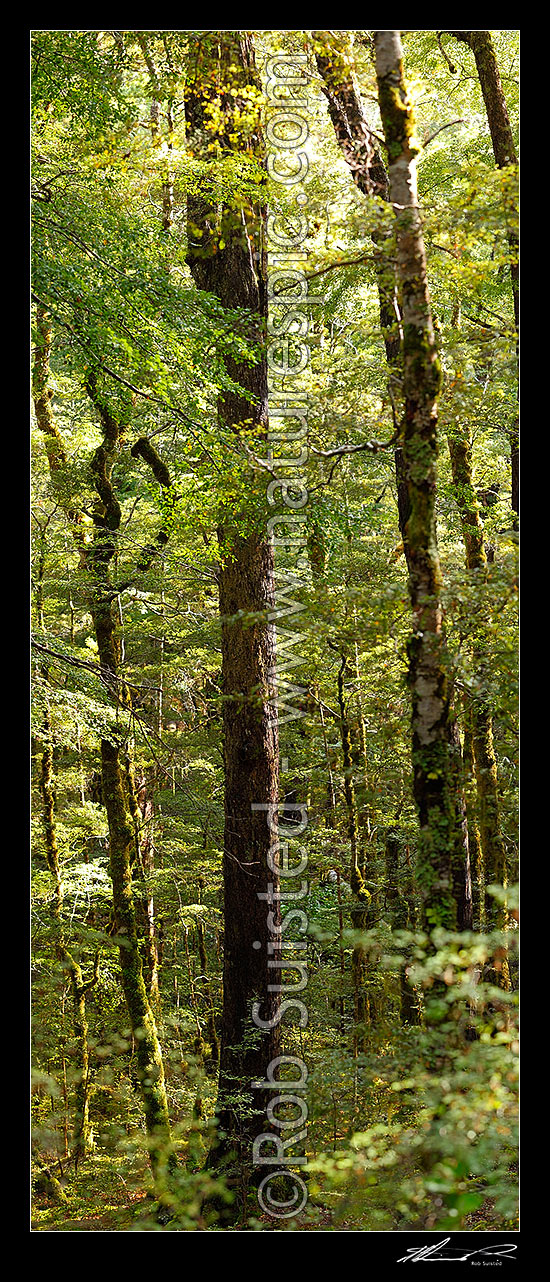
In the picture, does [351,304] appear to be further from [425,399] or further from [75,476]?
[425,399]

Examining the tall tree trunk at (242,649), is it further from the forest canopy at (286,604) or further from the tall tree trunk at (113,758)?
the tall tree trunk at (113,758)

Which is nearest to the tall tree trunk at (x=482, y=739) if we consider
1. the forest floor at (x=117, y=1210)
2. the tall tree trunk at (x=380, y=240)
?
the tall tree trunk at (x=380, y=240)

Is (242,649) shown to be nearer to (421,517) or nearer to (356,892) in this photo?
(421,517)

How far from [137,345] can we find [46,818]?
417cm

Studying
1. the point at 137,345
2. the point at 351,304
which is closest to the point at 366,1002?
the point at 137,345

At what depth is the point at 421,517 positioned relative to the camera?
391cm

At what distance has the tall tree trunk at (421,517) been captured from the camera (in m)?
3.74

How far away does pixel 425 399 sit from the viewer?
3902 mm

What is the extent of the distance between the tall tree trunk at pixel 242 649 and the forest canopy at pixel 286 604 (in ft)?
0.07

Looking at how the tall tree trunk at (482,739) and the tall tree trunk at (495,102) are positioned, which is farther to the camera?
the tall tree trunk at (495,102)

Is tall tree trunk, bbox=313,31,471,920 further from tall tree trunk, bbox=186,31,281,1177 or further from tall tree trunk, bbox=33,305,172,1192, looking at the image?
tall tree trunk, bbox=33,305,172,1192
